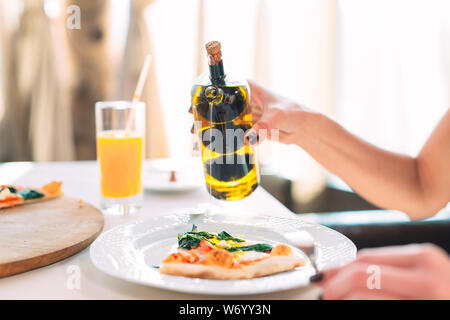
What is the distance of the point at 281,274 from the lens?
705mm

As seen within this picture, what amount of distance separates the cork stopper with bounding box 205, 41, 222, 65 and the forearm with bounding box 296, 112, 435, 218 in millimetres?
433

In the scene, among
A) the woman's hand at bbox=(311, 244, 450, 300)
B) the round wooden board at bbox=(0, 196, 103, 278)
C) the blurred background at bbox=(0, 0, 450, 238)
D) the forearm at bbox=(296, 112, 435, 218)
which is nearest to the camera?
the woman's hand at bbox=(311, 244, 450, 300)

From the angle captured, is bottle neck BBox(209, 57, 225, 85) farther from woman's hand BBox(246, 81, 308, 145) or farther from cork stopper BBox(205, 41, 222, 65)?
woman's hand BBox(246, 81, 308, 145)

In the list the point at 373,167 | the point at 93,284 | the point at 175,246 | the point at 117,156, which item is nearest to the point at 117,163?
the point at 117,156

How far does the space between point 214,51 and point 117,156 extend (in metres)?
0.43

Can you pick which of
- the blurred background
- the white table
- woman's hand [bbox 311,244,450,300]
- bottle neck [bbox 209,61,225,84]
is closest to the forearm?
the white table

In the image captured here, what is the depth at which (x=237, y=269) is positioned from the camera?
69 cm

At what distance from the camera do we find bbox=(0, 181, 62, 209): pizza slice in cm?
105

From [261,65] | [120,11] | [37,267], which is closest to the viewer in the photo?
[37,267]

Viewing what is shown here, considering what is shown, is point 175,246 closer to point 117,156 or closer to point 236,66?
point 117,156
